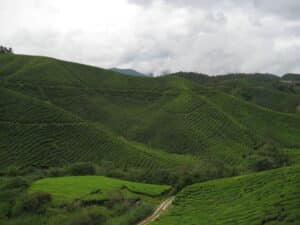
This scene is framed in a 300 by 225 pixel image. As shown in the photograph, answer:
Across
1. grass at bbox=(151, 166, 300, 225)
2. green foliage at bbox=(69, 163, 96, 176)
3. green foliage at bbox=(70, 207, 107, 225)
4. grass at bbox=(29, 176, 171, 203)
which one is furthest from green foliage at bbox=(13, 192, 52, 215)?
green foliage at bbox=(69, 163, 96, 176)

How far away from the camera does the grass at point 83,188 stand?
53281mm

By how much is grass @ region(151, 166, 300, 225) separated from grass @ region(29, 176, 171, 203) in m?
12.4

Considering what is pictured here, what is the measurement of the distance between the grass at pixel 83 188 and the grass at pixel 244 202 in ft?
40.6

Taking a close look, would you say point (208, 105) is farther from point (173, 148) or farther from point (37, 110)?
point (37, 110)

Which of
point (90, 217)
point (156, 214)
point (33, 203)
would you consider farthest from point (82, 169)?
point (156, 214)

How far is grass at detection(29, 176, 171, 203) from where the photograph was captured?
53.3 metres

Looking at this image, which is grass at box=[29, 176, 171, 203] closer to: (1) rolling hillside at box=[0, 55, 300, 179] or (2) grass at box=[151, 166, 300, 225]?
(2) grass at box=[151, 166, 300, 225]

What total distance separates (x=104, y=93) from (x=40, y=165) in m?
70.9

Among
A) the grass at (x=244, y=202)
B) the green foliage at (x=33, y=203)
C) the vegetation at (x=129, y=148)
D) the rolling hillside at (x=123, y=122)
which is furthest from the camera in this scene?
the rolling hillside at (x=123, y=122)

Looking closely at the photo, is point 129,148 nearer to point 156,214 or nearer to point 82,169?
point 82,169

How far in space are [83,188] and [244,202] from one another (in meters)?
31.9

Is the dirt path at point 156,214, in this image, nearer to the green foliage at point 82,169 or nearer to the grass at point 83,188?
the grass at point 83,188

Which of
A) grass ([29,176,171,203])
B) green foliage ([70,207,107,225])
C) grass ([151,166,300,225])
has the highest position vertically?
grass ([151,166,300,225])

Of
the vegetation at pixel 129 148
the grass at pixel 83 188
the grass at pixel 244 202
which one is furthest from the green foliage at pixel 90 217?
the grass at pixel 244 202
